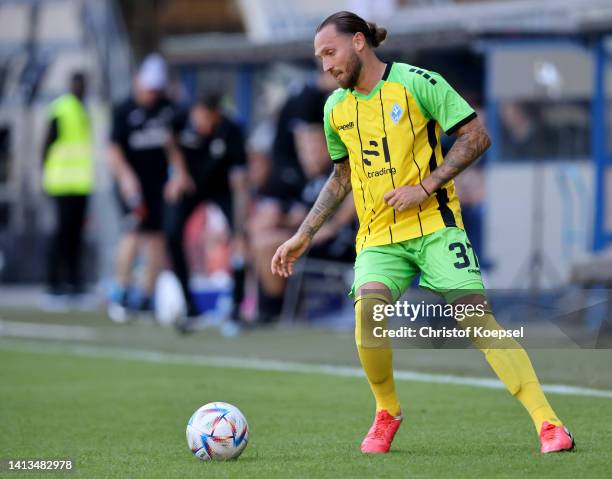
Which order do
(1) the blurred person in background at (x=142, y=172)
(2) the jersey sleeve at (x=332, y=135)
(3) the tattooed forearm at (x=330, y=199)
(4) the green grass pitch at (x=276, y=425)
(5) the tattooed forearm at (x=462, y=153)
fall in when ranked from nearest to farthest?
(4) the green grass pitch at (x=276, y=425) → (5) the tattooed forearm at (x=462, y=153) → (2) the jersey sleeve at (x=332, y=135) → (3) the tattooed forearm at (x=330, y=199) → (1) the blurred person in background at (x=142, y=172)

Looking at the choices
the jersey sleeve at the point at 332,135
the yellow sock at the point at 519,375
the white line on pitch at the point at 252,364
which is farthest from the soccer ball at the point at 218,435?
the white line on pitch at the point at 252,364

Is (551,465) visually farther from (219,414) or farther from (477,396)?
(477,396)

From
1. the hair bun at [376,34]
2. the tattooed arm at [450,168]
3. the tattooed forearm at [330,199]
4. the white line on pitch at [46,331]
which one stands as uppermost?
the hair bun at [376,34]

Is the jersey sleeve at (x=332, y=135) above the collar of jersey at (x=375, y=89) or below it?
below

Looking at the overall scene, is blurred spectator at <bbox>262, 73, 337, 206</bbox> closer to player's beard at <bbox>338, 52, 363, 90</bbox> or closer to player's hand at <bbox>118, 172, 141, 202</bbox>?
player's hand at <bbox>118, 172, 141, 202</bbox>

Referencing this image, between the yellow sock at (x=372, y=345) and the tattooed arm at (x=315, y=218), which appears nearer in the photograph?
the yellow sock at (x=372, y=345)

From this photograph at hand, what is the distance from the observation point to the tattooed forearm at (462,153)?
642cm

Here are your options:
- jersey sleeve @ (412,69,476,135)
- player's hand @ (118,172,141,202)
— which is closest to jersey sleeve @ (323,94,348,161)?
jersey sleeve @ (412,69,476,135)

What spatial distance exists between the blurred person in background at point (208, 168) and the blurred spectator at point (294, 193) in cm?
42

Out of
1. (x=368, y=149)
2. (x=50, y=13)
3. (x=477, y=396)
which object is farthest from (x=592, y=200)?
(x=50, y=13)

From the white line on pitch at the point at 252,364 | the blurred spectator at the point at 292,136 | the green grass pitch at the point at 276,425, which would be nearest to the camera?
the green grass pitch at the point at 276,425

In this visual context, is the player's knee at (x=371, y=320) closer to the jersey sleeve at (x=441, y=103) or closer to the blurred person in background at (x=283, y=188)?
the jersey sleeve at (x=441, y=103)

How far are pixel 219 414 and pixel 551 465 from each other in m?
1.42

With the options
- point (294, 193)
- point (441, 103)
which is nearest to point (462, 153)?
point (441, 103)
